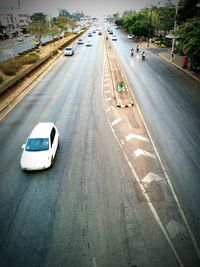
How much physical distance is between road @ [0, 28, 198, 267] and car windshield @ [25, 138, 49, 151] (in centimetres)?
126

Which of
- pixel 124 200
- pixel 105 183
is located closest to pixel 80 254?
pixel 124 200

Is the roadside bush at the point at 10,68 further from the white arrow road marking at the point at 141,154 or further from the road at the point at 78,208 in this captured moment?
the white arrow road marking at the point at 141,154

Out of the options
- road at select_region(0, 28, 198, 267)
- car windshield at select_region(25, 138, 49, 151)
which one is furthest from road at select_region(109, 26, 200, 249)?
car windshield at select_region(25, 138, 49, 151)

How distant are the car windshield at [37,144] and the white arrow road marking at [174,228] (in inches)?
298

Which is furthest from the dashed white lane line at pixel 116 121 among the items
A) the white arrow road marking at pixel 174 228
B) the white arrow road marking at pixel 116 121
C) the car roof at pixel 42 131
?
the white arrow road marking at pixel 174 228

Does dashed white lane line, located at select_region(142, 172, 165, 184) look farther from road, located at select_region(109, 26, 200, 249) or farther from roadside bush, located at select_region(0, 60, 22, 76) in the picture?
roadside bush, located at select_region(0, 60, 22, 76)

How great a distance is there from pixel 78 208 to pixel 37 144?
15.8 feet

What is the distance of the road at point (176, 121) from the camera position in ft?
37.4

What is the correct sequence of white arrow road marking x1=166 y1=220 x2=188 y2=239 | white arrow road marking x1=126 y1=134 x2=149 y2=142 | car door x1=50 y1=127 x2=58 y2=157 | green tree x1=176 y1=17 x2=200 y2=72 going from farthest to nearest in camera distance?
1. green tree x1=176 y1=17 x2=200 y2=72
2. white arrow road marking x1=126 y1=134 x2=149 y2=142
3. car door x1=50 y1=127 x2=58 y2=157
4. white arrow road marking x1=166 y1=220 x2=188 y2=239

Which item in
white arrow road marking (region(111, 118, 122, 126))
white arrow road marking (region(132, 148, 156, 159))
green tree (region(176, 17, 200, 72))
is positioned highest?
green tree (region(176, 17, 200, 72))

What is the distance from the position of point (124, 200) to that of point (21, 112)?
14.0 m

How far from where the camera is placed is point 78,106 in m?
21.8

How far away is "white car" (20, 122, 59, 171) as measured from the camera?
12.5 metres

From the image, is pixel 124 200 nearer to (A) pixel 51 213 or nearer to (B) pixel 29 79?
(A) pixel 51 213
